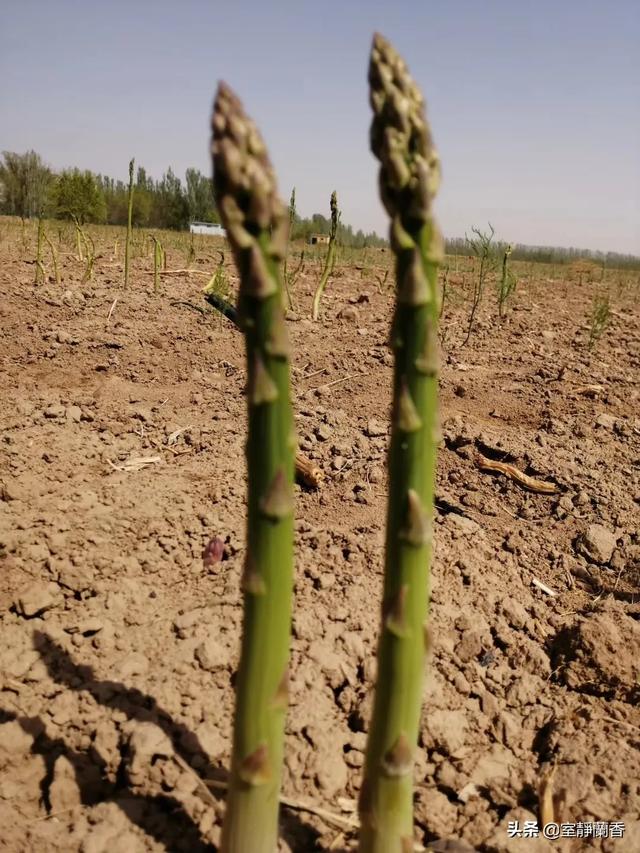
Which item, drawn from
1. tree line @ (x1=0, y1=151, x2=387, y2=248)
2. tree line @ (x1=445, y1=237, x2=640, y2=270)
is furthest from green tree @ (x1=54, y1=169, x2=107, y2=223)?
tree line @ (x1=445, y1=237, x2=640, y2=270)

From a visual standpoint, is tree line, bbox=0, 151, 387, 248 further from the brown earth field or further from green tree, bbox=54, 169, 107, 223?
the brown earth field

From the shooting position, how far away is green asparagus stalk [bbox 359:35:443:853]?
118 centimetres

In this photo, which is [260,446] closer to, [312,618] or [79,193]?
[312,618]

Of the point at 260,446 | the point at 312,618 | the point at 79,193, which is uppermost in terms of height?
the point at 79,193

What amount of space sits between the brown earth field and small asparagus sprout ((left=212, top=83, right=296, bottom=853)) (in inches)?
20.9

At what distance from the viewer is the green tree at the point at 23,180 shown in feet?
133

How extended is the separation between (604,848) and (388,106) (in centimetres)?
186

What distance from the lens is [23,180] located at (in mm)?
43500

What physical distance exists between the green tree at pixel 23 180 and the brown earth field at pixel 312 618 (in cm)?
4019

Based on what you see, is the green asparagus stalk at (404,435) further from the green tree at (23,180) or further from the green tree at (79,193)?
the green tree at (23,180)

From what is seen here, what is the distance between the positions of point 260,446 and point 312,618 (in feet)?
4.32

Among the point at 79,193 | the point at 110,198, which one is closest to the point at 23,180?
the point at 79,193

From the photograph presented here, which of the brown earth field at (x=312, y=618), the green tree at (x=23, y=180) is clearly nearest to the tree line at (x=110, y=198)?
the green tree at (x=23, y=180)

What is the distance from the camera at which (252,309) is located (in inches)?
45.0
